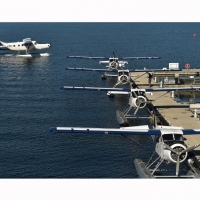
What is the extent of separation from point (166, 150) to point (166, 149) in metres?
0.09

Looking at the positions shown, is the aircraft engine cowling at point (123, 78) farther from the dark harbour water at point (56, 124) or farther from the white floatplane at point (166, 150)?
the white floatplane at point (166, 150)

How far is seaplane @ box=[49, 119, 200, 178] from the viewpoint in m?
40.9

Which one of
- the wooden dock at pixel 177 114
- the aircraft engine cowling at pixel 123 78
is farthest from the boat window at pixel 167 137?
the aircraft engine cowling at pixel 123 78

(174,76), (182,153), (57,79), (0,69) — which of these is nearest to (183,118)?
(182,153)

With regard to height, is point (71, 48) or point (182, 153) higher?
point (71, 48)

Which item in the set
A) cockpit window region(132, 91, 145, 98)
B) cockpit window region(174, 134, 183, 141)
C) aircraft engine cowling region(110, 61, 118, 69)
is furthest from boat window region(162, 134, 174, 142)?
aircraft engine cowling region(110, 61, 118, 69)

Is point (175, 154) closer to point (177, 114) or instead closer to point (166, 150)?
point (166, 150)

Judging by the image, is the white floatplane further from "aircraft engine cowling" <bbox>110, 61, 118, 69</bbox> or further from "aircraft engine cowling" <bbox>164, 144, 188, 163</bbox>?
"aircraft engine cowling" <bbox>110, 61, 118, 69</bbox>

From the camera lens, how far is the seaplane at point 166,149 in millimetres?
40938

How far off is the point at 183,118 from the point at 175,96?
16.6m

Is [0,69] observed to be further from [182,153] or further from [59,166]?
[182,153]

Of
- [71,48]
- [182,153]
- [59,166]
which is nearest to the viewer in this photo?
[182,153]

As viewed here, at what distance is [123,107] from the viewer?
76688mm

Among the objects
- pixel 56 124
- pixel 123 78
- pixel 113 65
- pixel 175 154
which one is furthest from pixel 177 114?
pixel 113 65
